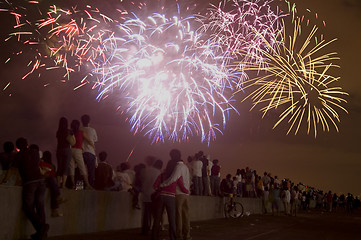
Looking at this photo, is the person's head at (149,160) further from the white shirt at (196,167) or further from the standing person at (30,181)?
the white shirt at (196,167)

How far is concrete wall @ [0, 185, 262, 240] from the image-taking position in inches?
422

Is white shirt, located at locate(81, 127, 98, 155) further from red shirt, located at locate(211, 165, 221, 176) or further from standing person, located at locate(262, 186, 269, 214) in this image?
standing person, located at locate(262, 186, 269, 214)

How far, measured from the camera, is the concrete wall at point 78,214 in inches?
422

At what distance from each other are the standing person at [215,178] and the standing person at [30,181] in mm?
13417

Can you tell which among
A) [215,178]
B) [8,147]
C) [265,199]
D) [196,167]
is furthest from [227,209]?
[8,147]

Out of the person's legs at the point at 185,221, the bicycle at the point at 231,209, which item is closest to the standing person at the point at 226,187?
the bicycle at the point at 231,209

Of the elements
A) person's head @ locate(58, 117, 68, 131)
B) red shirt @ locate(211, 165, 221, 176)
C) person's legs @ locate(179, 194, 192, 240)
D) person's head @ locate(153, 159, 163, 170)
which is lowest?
person's legs @ locate(179, 194, 192, 240)

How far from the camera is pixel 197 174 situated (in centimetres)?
2127

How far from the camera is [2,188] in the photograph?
10453 millimetres

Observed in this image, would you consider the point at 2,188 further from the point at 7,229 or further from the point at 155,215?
the point at 155,215

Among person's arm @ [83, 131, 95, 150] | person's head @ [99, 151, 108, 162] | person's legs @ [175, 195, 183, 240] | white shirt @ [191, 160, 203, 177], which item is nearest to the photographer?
person's legs @ [175, 195, 183, 240]

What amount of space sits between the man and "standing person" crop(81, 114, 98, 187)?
2.81 m

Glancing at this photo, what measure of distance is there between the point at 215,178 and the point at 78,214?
11.4 m

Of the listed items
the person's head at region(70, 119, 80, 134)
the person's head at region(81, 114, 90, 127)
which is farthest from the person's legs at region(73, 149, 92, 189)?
the person's head at region(81, 114, 90, 127)
